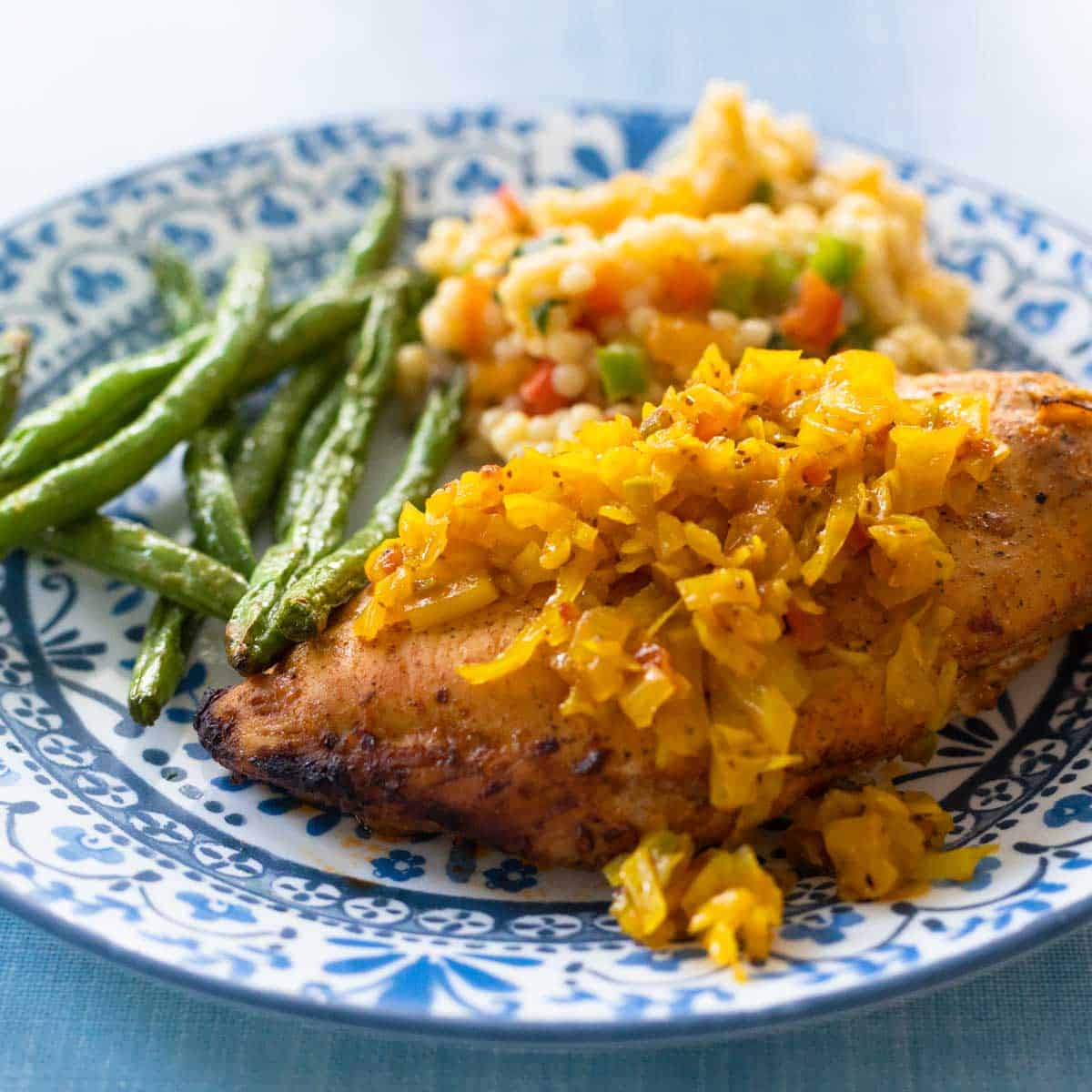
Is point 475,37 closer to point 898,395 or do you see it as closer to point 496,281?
point 496,281

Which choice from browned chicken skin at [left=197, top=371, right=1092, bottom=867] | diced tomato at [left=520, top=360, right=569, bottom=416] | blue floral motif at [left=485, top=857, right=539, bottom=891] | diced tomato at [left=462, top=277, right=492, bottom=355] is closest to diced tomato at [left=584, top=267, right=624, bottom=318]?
diced tomato at [left=520, top=360, right=569, bottom=416]

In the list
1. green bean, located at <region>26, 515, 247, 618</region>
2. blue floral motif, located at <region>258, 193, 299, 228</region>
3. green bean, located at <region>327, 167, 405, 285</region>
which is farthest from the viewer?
blue floral motif, located at <region>258, 193, 299, 228</region>

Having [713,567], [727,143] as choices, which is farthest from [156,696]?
[727,143]

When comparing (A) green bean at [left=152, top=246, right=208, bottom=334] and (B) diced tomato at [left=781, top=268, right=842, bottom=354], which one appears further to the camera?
(A) green bean at [left=152, top=246, right=208, bottom=334]

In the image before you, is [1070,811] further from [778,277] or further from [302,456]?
[302,456]

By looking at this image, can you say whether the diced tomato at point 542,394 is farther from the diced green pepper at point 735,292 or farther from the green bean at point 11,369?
the green bean at point 11,369

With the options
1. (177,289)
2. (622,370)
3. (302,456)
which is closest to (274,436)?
(302,456)

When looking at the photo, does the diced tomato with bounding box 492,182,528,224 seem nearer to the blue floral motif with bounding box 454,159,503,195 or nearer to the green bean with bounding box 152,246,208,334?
the blue floral motif with bounding box 454,159,503,195
